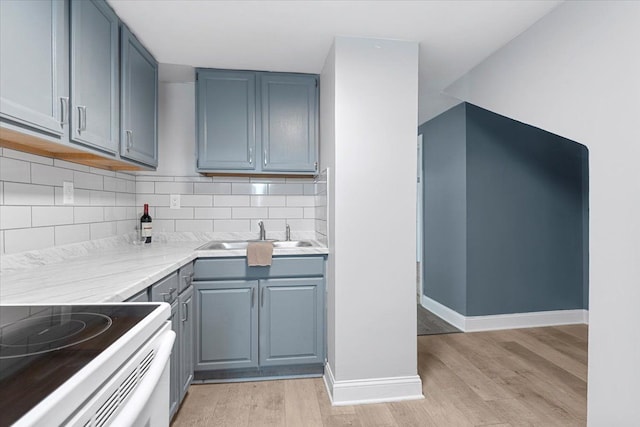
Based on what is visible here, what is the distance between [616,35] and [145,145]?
255 cm

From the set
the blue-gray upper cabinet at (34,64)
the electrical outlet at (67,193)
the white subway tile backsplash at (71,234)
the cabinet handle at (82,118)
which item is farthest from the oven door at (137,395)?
the electrical outlet at (67,193)

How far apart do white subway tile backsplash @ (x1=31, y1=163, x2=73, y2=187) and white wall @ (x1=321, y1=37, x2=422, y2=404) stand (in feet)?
4.97

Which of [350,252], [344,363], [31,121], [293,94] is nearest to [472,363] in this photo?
[344,363]

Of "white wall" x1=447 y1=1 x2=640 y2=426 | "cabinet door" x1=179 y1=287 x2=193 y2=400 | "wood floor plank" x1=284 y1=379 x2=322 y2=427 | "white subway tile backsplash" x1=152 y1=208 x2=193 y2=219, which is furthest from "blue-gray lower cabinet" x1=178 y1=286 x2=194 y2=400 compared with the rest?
"white wall" x1=447 y1=1 x2=640 y2=426

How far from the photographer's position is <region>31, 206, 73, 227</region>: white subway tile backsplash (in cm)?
171

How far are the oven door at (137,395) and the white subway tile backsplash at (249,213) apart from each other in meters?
1.95

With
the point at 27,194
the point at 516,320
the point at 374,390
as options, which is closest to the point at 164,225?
the point at 27,194

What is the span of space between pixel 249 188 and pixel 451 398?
211 cm

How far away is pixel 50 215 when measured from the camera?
71.7 inches

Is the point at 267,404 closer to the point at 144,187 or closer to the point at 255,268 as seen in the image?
the point at 255,268

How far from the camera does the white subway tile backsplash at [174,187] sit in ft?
9.52

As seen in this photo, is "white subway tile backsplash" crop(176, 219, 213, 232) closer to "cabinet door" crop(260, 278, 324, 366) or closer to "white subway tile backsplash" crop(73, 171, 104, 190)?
"white subway tile backsplash" crop(73, 171, 104, 190)

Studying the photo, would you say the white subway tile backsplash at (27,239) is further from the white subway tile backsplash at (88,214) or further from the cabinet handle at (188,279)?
the cabinet handle at (188,279)

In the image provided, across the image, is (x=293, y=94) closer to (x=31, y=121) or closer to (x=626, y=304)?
(x=31, y=121)
